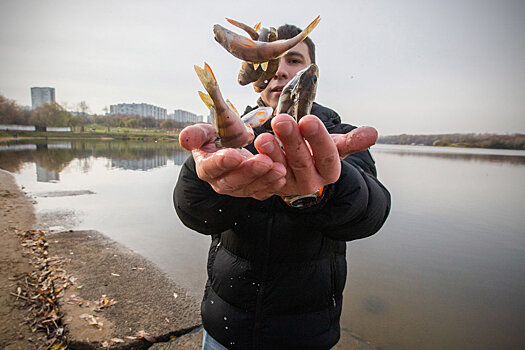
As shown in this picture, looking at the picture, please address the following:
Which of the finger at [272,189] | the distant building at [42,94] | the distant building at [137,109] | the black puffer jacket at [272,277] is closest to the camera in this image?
the finger at [272,189]

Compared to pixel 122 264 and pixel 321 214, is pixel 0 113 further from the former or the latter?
pixel 321 214

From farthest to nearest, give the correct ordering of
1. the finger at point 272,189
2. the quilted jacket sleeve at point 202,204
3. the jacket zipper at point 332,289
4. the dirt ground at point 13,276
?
the dirt ground at point 13,276, the jacket zipper at point 332,289, the quilted jacket sleeve at point 202,204, the finger at point 272,189

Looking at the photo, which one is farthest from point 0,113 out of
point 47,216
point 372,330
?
point 372,330

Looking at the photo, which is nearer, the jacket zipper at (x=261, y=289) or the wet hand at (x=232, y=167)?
the wet hand at (x=232, y=167)

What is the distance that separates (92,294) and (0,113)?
97689 millimetres

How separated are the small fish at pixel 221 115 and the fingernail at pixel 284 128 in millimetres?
296

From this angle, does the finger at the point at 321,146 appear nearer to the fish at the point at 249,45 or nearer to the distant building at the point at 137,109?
the fish at the point at 249,45

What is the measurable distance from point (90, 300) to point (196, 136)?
4754mm

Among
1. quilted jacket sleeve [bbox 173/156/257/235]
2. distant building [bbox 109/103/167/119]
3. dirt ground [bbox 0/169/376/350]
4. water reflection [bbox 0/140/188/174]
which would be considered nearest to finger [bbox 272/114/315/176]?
quilted jacket sleeve [bbox 173/156/257/235]

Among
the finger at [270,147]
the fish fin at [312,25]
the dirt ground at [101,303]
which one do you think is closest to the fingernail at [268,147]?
the finger at [270,147]

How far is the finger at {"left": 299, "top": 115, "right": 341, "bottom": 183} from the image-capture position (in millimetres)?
976

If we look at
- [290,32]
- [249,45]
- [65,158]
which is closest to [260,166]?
[249,45]

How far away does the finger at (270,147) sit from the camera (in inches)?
40.6

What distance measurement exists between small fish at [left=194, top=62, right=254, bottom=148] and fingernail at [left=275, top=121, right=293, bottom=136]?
11.7 inches
